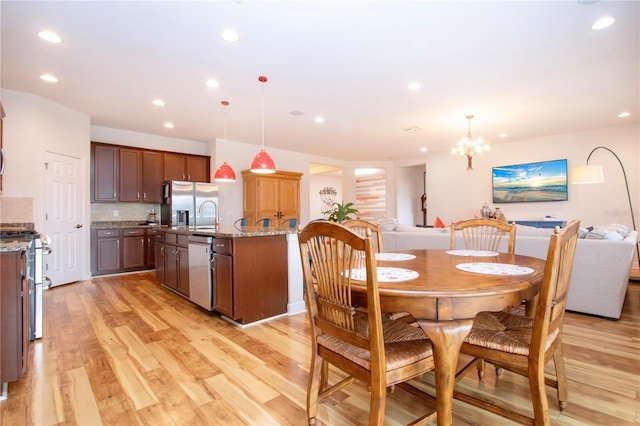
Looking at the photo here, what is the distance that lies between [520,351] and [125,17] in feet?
11.1

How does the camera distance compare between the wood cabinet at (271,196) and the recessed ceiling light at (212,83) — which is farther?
the wood cabinet at (271,196)

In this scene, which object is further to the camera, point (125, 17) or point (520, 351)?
point (125, 17)

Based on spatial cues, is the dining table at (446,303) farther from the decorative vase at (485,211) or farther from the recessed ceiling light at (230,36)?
the decorative vase at (485,211)

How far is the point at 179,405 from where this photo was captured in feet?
5.46

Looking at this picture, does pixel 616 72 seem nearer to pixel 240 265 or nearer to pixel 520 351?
pixel 520 351

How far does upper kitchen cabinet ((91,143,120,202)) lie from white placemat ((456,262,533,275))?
19.2ft

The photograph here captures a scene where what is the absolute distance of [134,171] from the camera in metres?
5.65

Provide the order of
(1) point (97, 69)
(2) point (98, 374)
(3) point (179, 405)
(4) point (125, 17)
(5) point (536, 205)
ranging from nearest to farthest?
(3) point (179, 405), (2) point (98, 374), (4) point (125, 17), (1) point (97, 69), (5) point (536, 205)

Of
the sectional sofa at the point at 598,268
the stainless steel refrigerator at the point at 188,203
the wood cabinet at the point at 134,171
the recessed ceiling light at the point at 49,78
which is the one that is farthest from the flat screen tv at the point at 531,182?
the recessed ceiling light at the point at 49,78

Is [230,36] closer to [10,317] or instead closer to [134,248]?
[10,317]

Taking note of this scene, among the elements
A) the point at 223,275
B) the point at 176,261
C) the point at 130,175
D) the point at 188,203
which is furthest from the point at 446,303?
the point at 130,175

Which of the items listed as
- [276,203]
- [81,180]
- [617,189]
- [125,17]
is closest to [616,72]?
[617,189]

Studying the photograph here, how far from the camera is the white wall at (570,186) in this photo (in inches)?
217

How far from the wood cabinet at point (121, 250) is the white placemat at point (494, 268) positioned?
5189 mm
